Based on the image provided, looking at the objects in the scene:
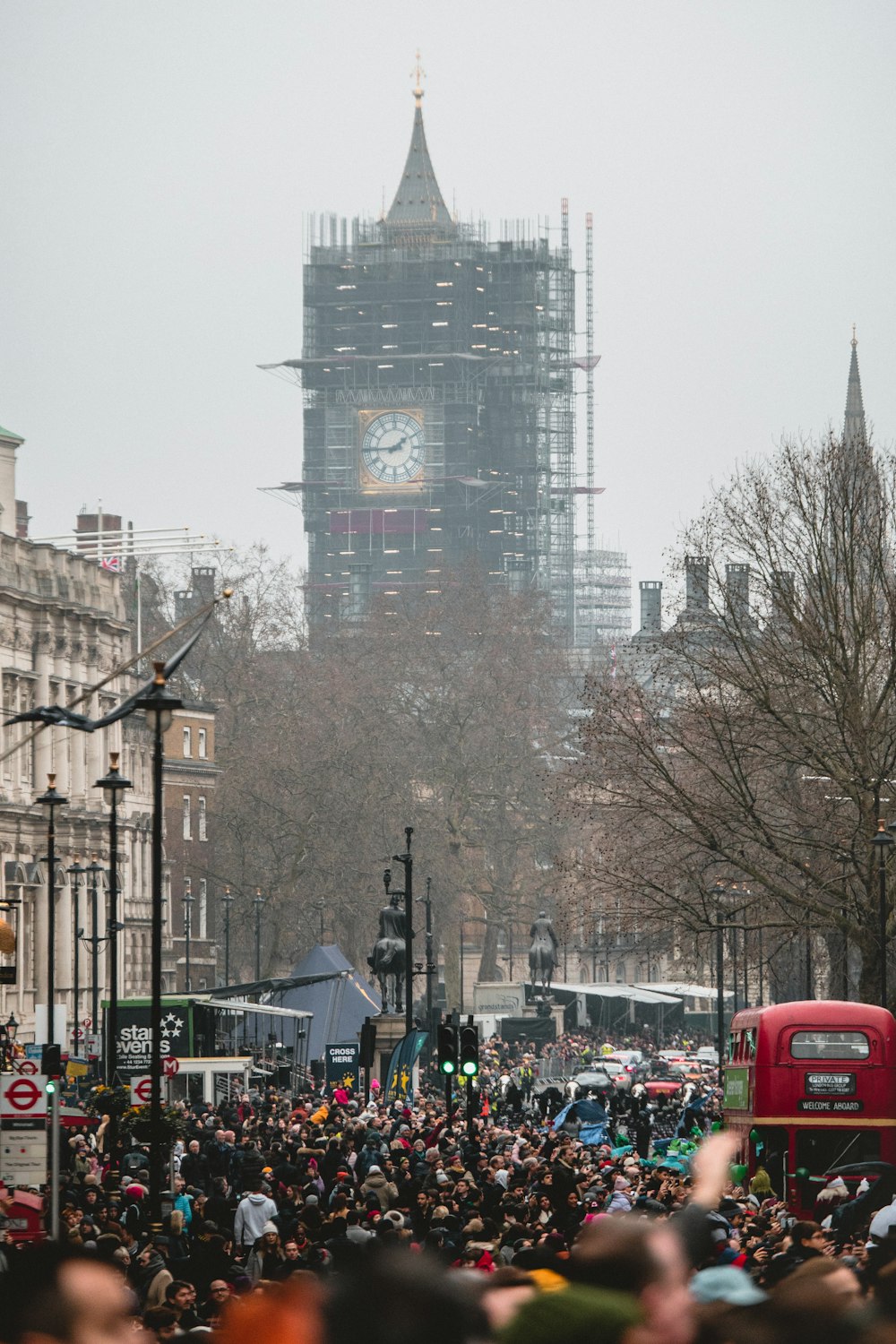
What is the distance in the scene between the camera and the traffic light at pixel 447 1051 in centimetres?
3191

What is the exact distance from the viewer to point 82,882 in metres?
79.8

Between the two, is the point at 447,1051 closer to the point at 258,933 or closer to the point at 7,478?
the point at 7,478

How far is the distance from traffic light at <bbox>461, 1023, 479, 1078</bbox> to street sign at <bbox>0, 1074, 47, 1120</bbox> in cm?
1075

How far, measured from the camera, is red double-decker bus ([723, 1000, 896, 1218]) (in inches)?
1093

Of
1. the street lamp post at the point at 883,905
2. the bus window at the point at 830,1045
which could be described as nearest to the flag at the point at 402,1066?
the street lamp post at the point at 883,905

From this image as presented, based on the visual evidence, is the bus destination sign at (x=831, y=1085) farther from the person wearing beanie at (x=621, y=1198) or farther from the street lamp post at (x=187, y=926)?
the street lamp post at (x=187, y=926)

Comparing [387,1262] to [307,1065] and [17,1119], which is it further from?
[307,1065]

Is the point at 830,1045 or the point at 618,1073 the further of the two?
the point at 618,1073

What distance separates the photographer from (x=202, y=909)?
9950 centimetres

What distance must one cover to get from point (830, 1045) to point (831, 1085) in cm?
47

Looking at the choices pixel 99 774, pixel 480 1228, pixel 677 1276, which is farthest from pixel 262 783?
pixel 677 1276

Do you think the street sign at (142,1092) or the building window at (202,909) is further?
the building window at (202,909)

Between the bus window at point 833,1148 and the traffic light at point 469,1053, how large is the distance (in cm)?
521

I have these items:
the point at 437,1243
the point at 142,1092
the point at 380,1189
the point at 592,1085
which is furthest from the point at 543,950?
the point at 437,1243
